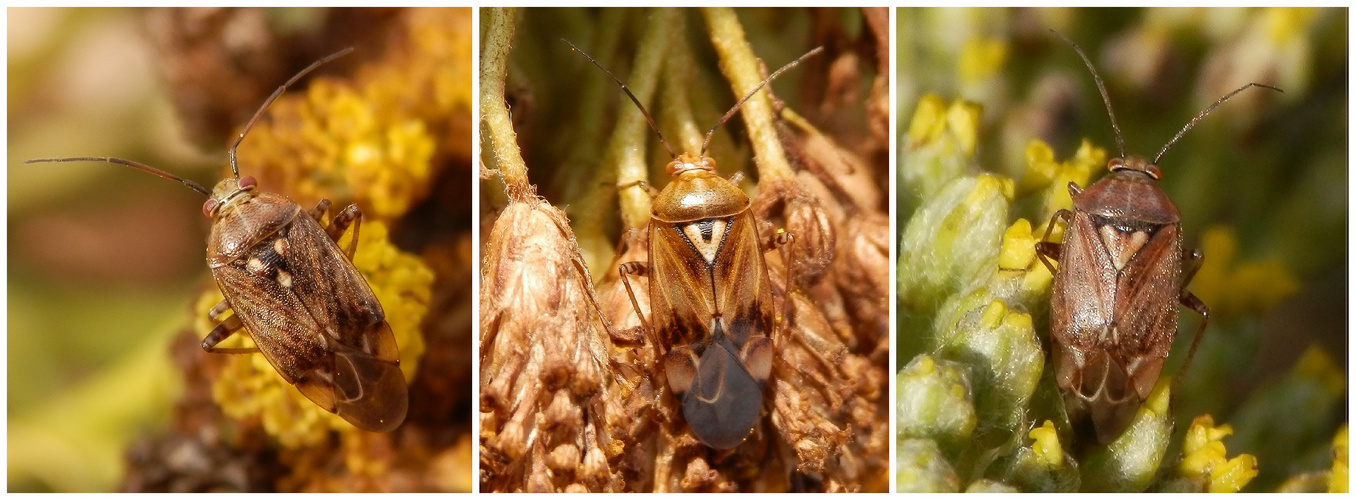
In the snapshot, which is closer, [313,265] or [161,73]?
[313,265]

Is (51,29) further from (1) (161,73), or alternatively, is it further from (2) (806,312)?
(2) (806,312)

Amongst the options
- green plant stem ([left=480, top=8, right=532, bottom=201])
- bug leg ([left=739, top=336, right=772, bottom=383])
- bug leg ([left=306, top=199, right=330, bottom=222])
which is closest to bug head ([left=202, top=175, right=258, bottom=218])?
bug leg ([left=306, top=199, right=330, bottom=222])

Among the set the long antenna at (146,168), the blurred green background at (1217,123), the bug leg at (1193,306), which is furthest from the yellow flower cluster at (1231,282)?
the long antenna at (146,168)

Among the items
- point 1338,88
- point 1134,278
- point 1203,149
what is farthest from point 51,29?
point 1338,88

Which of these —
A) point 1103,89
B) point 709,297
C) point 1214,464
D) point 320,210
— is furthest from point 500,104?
point 1214,464

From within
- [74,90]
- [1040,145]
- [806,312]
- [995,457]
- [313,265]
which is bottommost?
[995,457]

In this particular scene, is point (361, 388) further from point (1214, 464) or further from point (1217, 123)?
point (1217, 123)

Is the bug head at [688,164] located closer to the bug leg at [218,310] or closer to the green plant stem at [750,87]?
the green plant stem at [750,87]
